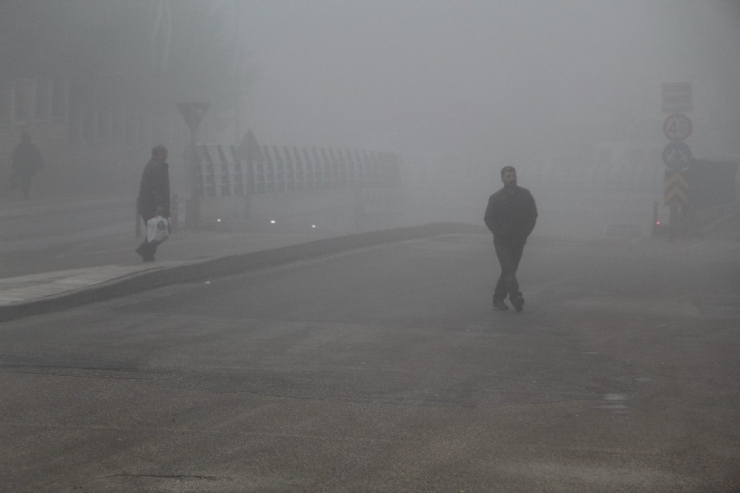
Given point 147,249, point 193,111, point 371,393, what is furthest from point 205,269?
point 193,111

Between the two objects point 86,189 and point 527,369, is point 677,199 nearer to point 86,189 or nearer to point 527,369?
point 527,369

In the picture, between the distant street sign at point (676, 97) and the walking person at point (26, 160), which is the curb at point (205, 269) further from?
the walking person at point (26, 160)

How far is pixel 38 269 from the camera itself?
1445 cm

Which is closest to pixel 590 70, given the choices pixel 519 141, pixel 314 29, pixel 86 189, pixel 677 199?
pixel 519 141

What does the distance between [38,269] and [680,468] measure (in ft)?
36.6

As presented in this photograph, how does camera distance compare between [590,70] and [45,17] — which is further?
[590,70]

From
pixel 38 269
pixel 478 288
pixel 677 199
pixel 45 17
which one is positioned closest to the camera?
pixel 478 288

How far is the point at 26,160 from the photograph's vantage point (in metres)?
30.7

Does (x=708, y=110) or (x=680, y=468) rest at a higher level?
(x=708, y=110)

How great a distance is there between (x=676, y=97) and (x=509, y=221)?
13.2 meters

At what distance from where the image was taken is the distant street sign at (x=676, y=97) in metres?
23.0

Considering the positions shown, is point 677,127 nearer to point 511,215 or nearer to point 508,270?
point 511,215

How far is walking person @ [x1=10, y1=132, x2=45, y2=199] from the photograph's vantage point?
3037cm

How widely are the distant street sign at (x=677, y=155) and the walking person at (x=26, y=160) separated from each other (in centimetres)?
1778
